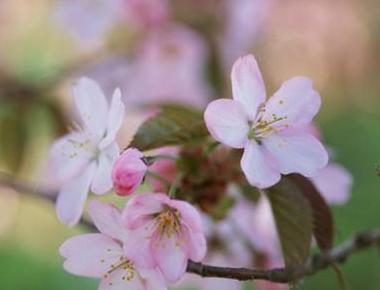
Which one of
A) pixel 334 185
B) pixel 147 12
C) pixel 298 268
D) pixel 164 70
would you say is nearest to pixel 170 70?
pixel 164 70

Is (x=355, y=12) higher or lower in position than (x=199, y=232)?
lower

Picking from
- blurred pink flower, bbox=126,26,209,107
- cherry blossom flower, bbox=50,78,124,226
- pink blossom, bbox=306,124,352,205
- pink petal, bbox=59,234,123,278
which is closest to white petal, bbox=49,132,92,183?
cherry blossom flower, bbox=50,78,124,226

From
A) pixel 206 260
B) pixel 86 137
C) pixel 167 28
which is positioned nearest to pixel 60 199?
pixel 86 137

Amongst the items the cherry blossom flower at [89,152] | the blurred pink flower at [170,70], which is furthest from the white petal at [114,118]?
the blurred pink flower at [170,70]

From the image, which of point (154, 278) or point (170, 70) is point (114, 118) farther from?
point (170, 70)

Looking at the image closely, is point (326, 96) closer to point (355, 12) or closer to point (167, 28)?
point (355, 12)

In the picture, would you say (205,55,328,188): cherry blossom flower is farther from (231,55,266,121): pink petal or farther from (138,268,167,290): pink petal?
(138,268,167,290): pink petal

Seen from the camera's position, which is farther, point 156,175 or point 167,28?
point 167,28
